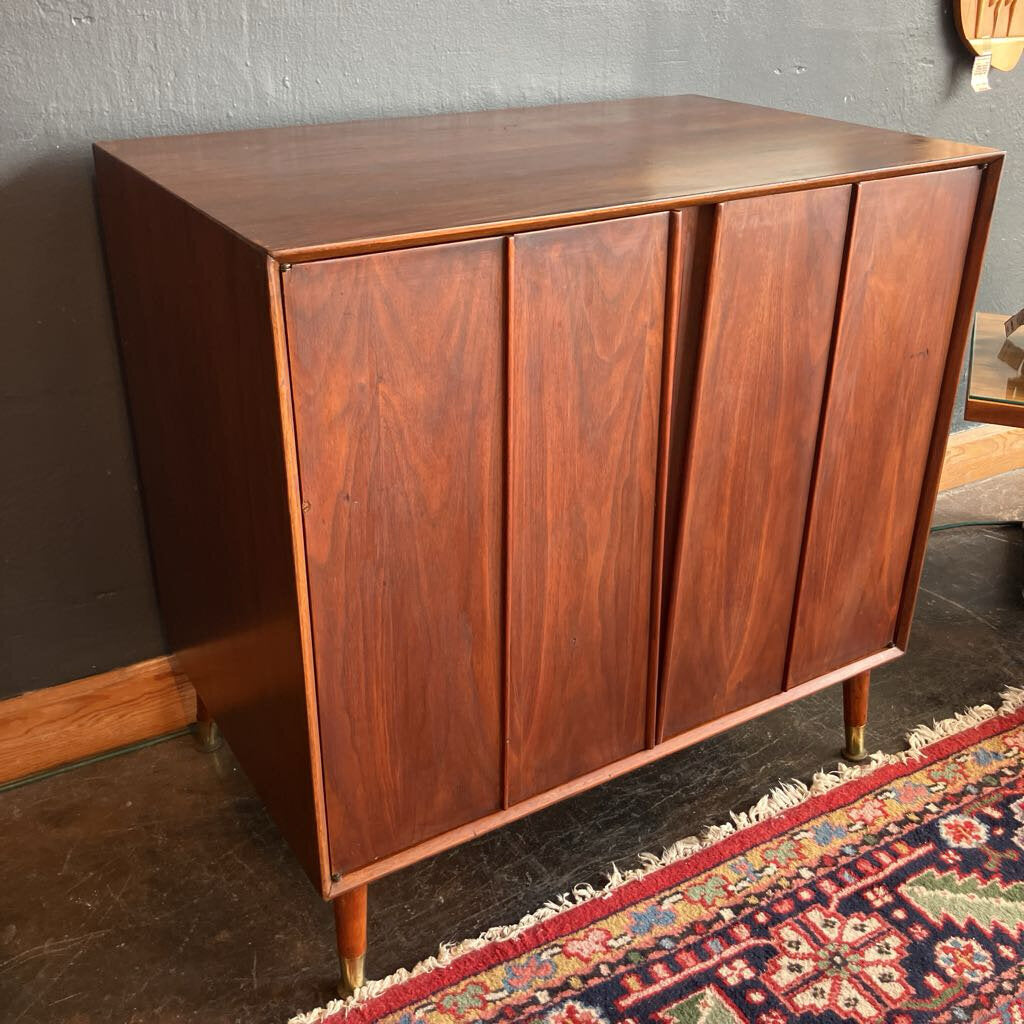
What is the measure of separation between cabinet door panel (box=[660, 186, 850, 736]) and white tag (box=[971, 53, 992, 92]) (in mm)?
1244

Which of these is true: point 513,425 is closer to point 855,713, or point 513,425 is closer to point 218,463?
point 218,463

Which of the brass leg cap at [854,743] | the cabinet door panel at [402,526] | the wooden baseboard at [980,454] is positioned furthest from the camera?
the wooden baseboard at [980,454]

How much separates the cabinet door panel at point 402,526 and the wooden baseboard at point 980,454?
1.90 metres

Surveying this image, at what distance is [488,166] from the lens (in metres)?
1.42

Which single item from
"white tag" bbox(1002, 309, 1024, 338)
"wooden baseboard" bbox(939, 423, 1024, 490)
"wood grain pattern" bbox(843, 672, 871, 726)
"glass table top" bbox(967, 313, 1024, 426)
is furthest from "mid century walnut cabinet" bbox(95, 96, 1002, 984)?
"wooden baseboard" bbox(939, 423, 1024, 490)

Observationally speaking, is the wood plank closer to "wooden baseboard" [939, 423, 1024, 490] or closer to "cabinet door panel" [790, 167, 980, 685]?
"cabinet door panel" [790, 167, 980, 685]

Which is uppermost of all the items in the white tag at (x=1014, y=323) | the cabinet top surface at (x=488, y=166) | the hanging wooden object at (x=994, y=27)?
the hanging wooden object at (x=994, y=27)

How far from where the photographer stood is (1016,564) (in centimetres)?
261

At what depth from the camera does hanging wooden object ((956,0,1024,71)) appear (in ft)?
7.50

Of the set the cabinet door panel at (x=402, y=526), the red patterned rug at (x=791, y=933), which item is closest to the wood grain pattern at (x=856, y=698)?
the red patterned rug at (x=791, y=933)

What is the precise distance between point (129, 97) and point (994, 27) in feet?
5.87

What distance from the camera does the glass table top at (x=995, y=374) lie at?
2.12m

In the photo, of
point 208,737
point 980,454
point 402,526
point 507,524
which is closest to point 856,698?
point 507,524

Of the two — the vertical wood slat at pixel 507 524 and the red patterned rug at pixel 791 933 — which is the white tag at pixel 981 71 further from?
the vertical wood slat at pixel 507 524
